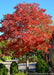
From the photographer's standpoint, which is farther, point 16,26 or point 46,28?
point 46,28

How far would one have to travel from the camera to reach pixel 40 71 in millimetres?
13398

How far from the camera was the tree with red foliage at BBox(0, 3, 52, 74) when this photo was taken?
36.6 ft

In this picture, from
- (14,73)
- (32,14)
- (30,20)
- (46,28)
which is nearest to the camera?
(30,20)

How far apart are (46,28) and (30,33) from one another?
233 centimetres

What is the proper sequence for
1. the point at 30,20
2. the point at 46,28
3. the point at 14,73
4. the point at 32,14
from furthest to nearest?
the point at 14,73, the point at 46,28, the point at 32,14, the point at 30,20

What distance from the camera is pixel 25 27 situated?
→ 37.1 ft

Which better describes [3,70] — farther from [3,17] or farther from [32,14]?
[32,14]

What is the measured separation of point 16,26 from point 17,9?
72.8 inches

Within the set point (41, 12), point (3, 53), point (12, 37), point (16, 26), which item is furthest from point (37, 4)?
point (3, 53)

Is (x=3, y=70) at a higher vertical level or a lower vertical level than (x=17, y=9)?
lower

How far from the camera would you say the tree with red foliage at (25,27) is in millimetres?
11148

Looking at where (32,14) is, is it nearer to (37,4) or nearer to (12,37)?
(37,4)

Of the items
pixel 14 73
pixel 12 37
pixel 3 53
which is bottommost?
pixel 14 73

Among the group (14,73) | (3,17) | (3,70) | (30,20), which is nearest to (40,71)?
(14,73)
